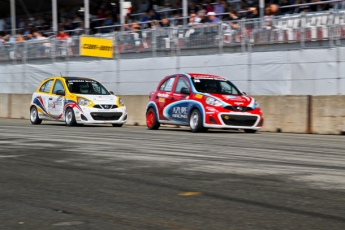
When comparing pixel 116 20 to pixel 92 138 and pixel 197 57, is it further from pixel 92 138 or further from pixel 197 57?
pixel 92 138

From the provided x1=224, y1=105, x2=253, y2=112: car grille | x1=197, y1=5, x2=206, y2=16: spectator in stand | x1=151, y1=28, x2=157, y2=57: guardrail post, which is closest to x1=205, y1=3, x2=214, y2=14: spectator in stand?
x1=197, y1=5, x2=206, y2=16: spectator in stand

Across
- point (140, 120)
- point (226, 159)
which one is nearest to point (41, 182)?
point (226, 159)

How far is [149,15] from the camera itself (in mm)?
27859

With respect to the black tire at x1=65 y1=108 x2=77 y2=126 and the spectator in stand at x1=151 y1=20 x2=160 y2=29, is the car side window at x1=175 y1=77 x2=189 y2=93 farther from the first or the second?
the spectator in stand at x1=151 y1=20 x2=160 y2=29

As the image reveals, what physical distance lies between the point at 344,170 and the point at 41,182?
12.1 ft

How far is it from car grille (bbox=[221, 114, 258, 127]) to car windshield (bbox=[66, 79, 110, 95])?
592cm

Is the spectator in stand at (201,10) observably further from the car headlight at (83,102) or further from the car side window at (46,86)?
the car headlight at (83,102)

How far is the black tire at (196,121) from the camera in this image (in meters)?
17.1

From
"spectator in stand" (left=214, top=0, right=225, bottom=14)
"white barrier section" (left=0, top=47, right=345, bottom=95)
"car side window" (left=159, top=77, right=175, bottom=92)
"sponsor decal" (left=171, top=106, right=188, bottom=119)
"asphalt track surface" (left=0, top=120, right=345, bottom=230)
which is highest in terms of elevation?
"spectator in stand" (left=214, top=0, right=225, bottom=14)

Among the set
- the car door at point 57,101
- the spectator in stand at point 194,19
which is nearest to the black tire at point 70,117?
the car door at point 57,101

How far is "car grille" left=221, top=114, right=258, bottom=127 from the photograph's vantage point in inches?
664

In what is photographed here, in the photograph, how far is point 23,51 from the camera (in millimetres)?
30672

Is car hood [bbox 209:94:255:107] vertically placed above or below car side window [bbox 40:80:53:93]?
below

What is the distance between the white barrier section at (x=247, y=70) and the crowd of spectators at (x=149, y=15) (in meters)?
1.46
